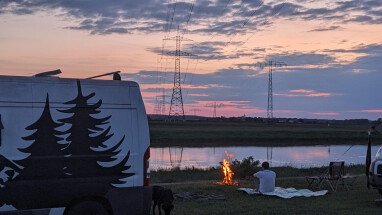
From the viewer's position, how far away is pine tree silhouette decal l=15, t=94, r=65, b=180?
8234 mm

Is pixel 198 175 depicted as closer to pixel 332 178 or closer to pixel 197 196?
pixel 332 178

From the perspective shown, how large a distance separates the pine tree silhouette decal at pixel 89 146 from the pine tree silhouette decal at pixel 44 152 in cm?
14

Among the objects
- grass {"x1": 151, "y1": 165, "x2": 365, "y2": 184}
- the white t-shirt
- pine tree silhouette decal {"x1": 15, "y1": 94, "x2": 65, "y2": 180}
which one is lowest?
grass {"x1": 151, "y1": 165, "x2": 365, "y2": 184}

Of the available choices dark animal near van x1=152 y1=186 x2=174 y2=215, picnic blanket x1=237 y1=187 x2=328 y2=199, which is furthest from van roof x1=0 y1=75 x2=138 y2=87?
picnic blanket x1=237 y1=187 x2=328 y2=199

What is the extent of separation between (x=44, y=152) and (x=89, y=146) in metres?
0.68

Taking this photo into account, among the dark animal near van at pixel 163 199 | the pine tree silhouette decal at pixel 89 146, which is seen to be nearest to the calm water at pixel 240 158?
the dark animal near van at pixel 163 199

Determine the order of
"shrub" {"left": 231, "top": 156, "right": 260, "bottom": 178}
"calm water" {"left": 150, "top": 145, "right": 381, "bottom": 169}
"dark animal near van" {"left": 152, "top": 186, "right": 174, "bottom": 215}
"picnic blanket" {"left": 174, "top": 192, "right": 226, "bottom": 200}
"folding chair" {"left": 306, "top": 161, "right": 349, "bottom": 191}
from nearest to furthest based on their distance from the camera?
1. "dark animal near van" {"left": 152, "top": 186, "right": 174, "bottom": 215}
2. "picnic blanket" {"left": 174, "top": 192, "right": 226, "bottom": 200}
3. "folding chair" {"left": 306, "top": 161, "right": 349, "bottom": 191}
4. "shrub" {"left": 231, "top": 156, "right": 260, "bottom": 178}
5. "calm water" {"left": 150, "top": 145, "right": 381, "bottom": 169}

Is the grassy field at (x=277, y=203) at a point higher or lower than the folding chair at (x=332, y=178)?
lower

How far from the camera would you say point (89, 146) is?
8.73m

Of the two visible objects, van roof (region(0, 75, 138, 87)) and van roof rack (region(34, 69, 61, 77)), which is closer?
van roof (region(0, 75, 138, 87))

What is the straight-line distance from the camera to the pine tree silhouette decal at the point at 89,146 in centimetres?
861

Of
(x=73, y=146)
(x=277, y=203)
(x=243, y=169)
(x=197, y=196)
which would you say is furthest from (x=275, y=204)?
(x=243, y=169)

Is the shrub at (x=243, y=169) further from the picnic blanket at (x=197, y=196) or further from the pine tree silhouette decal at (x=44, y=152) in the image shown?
the pine tree silhouette decal at (x=44, y=152)

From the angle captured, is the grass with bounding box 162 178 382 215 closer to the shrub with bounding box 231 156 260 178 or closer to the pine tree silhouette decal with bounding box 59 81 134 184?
the pine tree silhouette decal with bounding box 59 81 134 184
